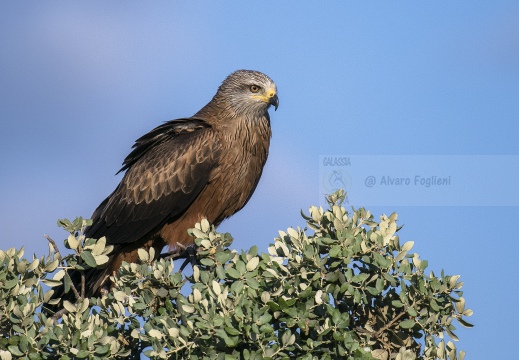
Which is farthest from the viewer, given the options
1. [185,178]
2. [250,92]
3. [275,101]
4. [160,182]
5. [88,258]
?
[250,92]

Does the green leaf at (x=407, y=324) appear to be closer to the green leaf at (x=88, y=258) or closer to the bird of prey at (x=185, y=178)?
the green leaf at (x=88, y=258)

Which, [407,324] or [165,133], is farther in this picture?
[165,133]

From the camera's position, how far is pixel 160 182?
936 centimetres

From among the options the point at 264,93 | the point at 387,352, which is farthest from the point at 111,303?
the point at 264,93

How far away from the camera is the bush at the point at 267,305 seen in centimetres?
552

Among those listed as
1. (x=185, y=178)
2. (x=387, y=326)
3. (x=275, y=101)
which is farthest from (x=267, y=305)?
(x=275, y=101)

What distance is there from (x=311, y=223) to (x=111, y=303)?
1916 mm

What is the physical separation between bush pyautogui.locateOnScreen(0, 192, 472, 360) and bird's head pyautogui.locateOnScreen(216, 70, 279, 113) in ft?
11.9

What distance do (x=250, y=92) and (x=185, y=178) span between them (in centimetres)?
167

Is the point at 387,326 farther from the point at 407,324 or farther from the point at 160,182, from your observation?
the point at 160,182

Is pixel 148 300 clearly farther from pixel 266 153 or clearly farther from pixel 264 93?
pixel 264 93

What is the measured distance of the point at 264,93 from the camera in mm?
9938

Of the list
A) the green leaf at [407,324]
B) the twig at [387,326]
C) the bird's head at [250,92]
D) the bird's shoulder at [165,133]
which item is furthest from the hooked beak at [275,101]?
the green leaf at [407,324]

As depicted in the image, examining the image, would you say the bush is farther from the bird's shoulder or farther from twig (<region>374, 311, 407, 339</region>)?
the bird's shoulder
